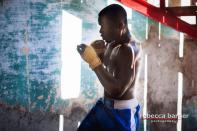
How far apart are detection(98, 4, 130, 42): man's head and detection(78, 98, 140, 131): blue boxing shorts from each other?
79 centimetres

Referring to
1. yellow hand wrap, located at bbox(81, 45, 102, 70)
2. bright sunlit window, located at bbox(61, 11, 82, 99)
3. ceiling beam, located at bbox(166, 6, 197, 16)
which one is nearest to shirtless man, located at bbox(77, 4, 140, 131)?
yellow hand wrap, located at bbox(81, 45, 102, 70)

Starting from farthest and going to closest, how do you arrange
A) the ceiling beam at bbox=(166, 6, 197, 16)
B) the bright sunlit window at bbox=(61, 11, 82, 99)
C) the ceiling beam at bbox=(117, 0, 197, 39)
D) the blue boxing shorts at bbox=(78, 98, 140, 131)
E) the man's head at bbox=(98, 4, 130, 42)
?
the bright sunlit window at bbox=(61, 11, 82, 99) < the ceiling beam at bbox=(117, 0, 197, 39) < the ceiling beam at bbox=(166, 6, 197, 16) < the man's head at bbox=(98, 4, 130, 42) < the blue boxing shorts at bbox=(78, 98, 140, 131)

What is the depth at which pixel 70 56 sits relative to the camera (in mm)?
4875

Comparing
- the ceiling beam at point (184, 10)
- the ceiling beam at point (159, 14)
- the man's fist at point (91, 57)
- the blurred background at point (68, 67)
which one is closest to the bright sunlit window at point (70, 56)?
the blurred background at point (68, 67)

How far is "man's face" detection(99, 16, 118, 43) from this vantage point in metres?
4.40

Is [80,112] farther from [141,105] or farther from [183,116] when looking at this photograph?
[183,116]

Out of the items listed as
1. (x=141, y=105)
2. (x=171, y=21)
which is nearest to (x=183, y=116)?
(x=141, y=105)

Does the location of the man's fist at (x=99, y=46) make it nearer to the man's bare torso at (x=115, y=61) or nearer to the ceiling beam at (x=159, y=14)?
the man's bare torso at (x=115, y=61)

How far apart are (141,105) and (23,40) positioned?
1.83m

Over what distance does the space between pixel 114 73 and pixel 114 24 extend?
23.8 inches

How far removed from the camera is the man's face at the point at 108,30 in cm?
440

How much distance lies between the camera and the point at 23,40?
499 cm

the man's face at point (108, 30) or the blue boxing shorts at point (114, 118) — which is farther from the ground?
the man's face at point (108, 30)

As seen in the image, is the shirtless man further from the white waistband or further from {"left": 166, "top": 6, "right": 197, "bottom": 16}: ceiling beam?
{"left": 166, "top": 6, "right": 197, "bottom": 16}: ceiling beam
